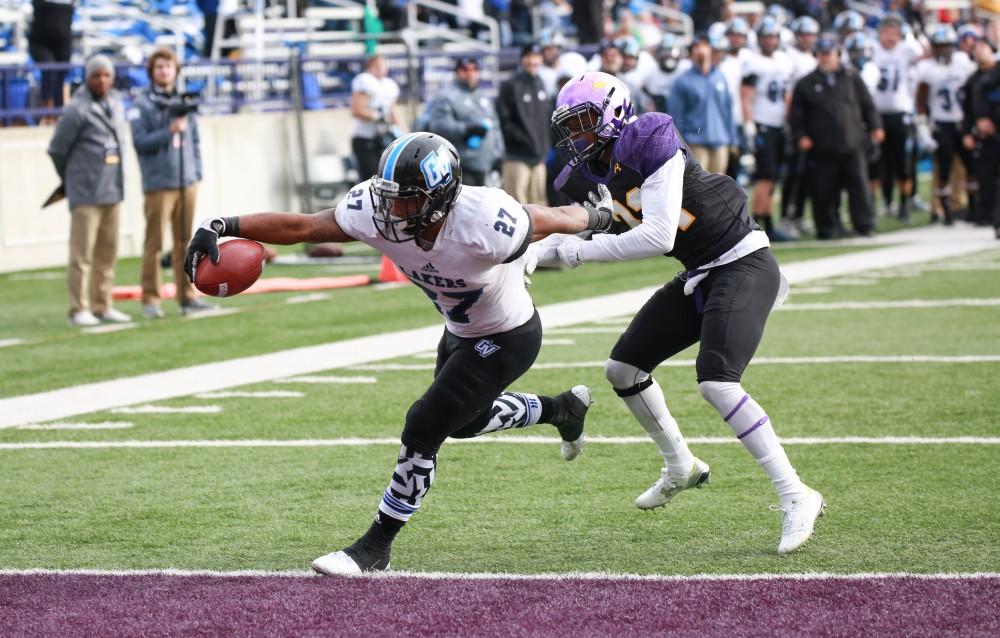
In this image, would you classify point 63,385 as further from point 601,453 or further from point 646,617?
point 646,617

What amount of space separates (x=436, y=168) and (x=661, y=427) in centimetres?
169

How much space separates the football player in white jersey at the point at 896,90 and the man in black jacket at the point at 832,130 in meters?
1.21

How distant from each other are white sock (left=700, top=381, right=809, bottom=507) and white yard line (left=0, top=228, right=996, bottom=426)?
4146 millimetres

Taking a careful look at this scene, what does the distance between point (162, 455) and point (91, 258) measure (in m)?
4.88

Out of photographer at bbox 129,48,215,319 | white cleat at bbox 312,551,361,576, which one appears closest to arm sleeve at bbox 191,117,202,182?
photographer at bbox 129,48,215,319

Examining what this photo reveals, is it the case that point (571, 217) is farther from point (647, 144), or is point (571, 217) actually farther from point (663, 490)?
point (663, 490)

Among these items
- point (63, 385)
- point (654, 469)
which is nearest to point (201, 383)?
point (63, 385)

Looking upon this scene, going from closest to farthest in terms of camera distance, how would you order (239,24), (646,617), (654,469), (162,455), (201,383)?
(646,617), (654,469), (162,455), (201,383), (239,24)

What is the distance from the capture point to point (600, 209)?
5.72 meters

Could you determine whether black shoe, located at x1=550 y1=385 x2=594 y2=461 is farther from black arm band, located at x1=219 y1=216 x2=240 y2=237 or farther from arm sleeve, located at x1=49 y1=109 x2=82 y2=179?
arm sleeve, located at x1=49 y1=109 x2=82 y2=179

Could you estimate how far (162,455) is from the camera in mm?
7422

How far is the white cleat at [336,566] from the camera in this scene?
536 cm

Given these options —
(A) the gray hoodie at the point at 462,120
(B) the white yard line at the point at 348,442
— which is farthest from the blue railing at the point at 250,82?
(B) the white yard line at the point at 348,442

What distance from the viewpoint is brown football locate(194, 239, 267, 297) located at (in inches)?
213
